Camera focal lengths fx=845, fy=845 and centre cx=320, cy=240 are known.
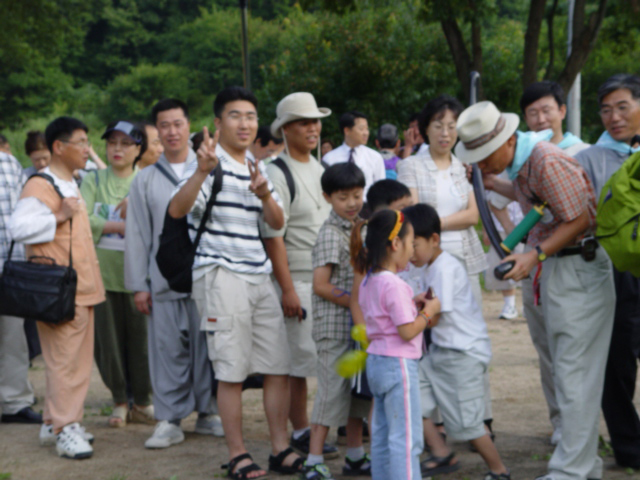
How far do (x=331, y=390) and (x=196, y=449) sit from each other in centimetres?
128

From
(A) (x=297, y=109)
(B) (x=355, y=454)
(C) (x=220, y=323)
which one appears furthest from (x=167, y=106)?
(B) (x=355, y=454)

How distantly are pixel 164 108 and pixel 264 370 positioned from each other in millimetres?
1959

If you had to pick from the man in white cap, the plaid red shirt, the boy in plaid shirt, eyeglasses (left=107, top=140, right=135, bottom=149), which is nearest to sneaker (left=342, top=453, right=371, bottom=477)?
the boy in plaid shirt

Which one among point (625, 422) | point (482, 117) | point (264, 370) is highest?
point (482, 117)

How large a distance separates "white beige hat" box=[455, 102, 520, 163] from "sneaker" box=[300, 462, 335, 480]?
5.92 ft

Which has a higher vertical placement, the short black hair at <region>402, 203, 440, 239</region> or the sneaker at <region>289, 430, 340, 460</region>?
the short black hair at <region>402, 203, 440, 239</region>

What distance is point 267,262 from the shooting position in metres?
4.85

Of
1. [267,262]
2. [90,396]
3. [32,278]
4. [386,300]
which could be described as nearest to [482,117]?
[386,300]

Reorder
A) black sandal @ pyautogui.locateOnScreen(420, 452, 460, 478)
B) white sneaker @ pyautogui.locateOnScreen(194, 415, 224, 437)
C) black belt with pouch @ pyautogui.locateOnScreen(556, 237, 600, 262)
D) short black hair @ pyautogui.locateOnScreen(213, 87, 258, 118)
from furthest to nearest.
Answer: white sneaker @ pyautogui.locateOnScreen(194, 415, 224, 437)
short black hair @ pyautogui.locateOnScreen(213, 87, 258, 118)
black sandal @ pyautogui.locateOnScreen(420, 452, 460, 478)
black belt with pouch @ pyautogui.locateOnScreen(556, 237, 600, 262)

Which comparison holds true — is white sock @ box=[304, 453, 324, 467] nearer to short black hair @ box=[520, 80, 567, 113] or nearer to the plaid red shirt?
the plaid red shirt

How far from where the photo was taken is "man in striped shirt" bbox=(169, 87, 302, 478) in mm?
4590

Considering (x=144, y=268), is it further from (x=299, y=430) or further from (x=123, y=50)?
(x=123, y=50)

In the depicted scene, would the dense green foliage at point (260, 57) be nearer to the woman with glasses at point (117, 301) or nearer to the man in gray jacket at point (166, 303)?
the woman with glasses at point (117, 301)

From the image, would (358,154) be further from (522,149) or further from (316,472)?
(316,472)
